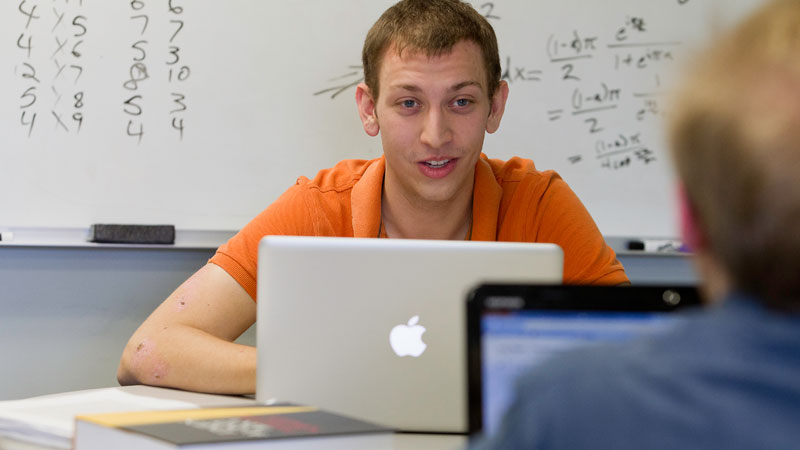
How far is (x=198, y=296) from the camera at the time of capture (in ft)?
4.57

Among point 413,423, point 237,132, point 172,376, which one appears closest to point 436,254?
point 413,423

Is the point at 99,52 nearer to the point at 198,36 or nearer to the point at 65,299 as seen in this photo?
the point at 198,36

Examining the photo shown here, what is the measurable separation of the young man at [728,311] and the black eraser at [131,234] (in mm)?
1651

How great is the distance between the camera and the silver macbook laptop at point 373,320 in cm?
92

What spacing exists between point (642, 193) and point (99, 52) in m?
1.41

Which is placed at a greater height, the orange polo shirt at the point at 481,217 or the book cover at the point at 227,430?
the orange polo shirt at the point at 481,217

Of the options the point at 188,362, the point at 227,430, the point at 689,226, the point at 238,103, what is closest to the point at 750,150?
the point at 689,226

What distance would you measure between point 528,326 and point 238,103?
1.47 meters

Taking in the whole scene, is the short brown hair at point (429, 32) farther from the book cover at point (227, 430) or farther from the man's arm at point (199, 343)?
the book cover at point (227, 430)

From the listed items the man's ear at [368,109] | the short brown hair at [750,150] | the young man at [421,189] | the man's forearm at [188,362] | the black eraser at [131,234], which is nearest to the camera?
the short brown hair at [750,150]

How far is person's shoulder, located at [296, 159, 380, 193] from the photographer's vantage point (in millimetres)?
1585

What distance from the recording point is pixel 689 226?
0.42 metres

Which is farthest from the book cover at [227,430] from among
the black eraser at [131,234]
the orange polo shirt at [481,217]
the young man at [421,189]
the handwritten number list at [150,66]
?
the handwritten number list at [150,66]

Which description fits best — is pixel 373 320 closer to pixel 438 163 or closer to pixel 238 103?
pixel 438 163
